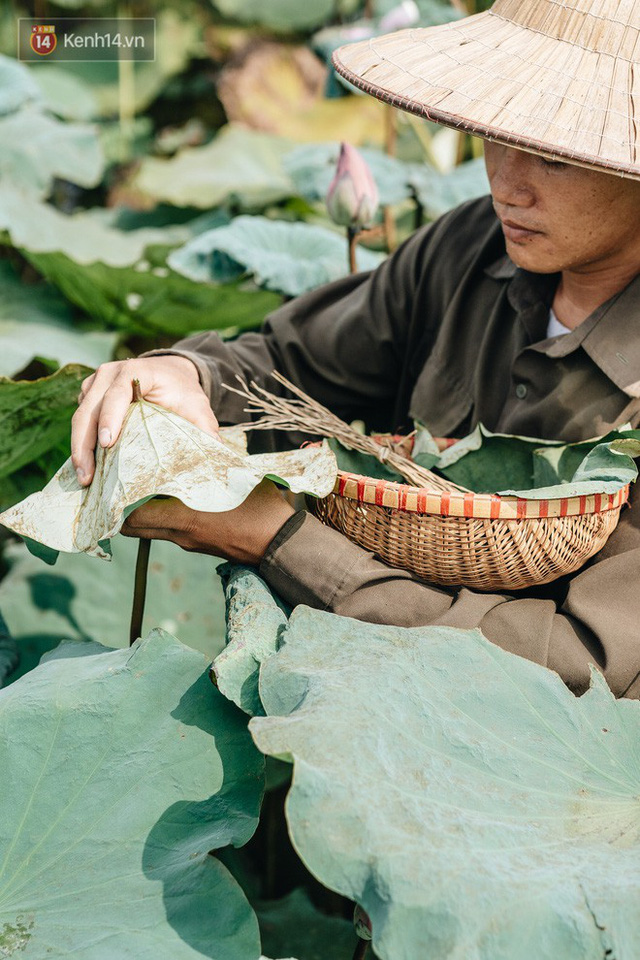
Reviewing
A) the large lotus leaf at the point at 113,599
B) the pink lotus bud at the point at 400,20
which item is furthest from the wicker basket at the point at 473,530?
the pink lotus bud at the point at 400,20


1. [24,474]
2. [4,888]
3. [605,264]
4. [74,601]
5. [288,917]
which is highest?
[605,264]

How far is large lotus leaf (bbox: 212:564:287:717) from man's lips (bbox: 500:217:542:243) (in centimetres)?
53

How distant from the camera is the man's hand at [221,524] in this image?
1.13 meters

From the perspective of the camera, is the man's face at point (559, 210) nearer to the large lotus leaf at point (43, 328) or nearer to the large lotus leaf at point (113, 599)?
the large lotus leaf at point (113, 599)

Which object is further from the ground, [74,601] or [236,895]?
[236,895]

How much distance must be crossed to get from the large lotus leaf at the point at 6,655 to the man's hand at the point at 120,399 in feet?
1.47

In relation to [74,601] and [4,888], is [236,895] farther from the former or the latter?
[74,601]

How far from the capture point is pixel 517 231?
1270 mm

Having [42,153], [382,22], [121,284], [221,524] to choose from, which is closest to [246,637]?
[221,524]

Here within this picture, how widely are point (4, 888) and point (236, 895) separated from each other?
0.24 m

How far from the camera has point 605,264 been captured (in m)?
1.33

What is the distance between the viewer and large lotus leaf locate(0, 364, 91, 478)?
1.50 meters

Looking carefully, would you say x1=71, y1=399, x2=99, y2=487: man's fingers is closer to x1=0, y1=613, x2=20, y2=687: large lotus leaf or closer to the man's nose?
x1=0, y1=613, x2=20, y2=687: large lotus leaf

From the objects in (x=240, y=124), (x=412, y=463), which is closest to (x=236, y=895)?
(x=412, y=463)
